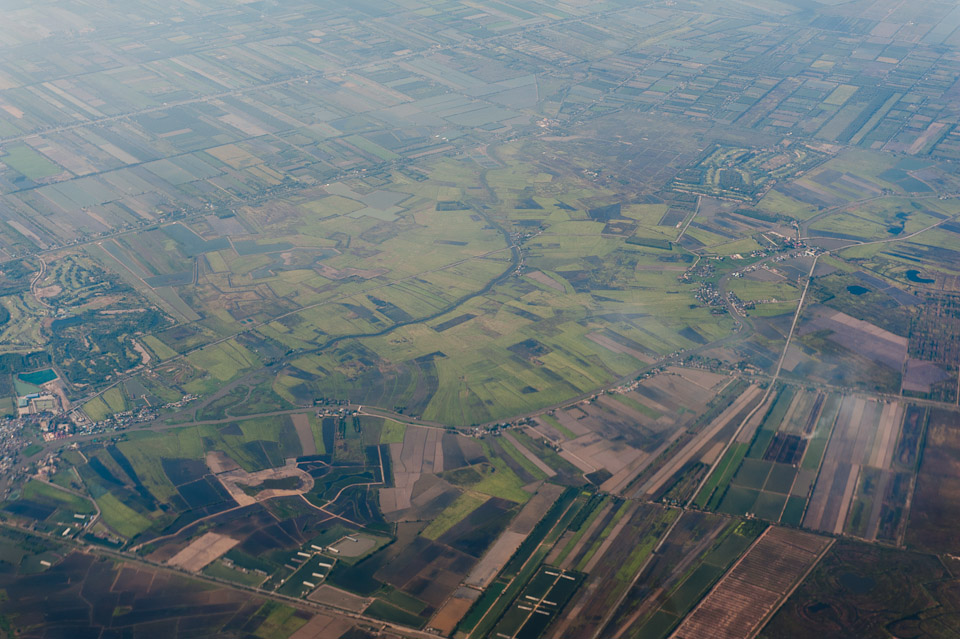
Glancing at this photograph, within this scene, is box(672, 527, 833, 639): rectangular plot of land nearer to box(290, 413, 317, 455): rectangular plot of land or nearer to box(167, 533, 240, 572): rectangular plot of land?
box(167, 533, 240, 572): rectangular plot of land

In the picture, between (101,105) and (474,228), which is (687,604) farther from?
(101,105)

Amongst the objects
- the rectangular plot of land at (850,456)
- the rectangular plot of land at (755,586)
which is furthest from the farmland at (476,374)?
the rectangular plot of land at (850,456)

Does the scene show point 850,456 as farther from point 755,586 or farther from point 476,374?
point 476,374

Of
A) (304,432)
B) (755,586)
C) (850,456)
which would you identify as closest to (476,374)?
(304,432)

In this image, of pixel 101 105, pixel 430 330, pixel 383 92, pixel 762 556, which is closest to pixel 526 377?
pixel 430 330

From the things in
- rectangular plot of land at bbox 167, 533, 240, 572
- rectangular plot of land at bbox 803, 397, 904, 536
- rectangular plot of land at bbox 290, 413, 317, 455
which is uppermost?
rectangular plot of land at bbox 803, 397, 904, 536

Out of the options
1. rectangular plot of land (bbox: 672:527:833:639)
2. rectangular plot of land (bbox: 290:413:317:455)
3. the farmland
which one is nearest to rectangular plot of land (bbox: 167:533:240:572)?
the farmland
